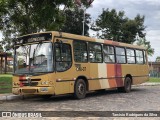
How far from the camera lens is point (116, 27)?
5447cm

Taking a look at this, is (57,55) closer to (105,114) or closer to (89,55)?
(89,55)

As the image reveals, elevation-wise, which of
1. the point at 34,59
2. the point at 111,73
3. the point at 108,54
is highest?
the point at 108,54

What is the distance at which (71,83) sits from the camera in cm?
1552

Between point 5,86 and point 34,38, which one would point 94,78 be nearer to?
point 34,38

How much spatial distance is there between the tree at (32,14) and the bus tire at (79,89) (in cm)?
548

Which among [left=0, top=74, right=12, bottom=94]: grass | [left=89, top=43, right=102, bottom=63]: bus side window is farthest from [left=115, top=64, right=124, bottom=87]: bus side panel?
[left=0, top=74, right=12, bottom=94]: grass

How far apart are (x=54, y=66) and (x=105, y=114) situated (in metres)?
4.08

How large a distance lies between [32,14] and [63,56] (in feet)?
22.6

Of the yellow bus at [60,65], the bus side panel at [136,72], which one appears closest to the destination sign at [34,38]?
the yellow bus at [60,65]

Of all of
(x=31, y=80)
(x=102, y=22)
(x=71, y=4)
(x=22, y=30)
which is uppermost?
(x=102, y=22)

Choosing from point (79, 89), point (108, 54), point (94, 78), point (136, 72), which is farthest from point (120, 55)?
point (79, 89)

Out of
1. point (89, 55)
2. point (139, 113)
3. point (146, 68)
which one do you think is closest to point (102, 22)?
point (146, 68)

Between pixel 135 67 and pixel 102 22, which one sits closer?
pixel 135 67

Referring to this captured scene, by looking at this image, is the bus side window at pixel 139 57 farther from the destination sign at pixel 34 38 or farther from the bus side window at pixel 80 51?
the destination sign at pixel 34 38
